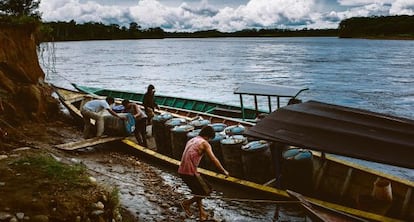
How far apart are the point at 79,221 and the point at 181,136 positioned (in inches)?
264

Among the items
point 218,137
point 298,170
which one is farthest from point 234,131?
point 298,170

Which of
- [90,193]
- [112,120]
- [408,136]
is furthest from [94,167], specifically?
[408,136]

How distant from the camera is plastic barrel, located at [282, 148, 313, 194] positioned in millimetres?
11008

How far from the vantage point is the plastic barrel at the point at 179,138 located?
44.8 feet

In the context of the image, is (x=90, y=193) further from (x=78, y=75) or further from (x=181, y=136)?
(x=78, y=75)

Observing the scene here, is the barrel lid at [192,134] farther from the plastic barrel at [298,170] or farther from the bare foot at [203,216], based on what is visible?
the bare foot at [203,216]

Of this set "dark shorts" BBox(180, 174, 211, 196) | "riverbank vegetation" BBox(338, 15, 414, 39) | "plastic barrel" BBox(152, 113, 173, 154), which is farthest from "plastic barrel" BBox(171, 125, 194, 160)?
"riverbank vegetation" BBox(338, 15, 414, 39)

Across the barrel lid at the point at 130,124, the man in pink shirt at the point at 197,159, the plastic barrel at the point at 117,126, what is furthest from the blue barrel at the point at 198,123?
the man in pink shirt at the point at 197,159

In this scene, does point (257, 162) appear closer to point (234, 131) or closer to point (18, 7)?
point (234, 131)

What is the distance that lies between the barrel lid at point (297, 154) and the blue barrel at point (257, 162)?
56 cm

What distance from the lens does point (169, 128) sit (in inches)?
564

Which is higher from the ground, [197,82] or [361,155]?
[361,155]

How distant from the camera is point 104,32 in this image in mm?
169250

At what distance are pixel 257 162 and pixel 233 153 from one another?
0.75 m
